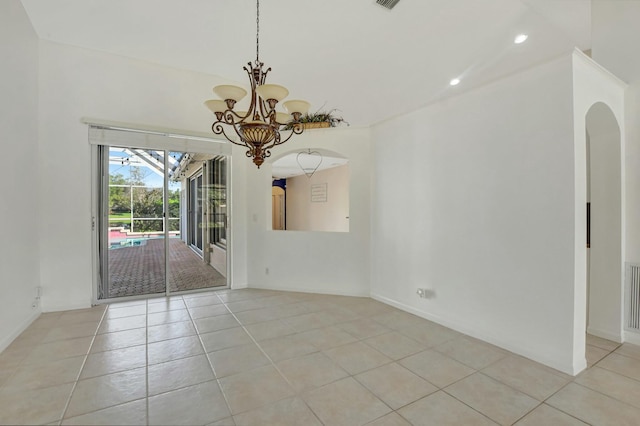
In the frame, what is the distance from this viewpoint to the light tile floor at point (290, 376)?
192 centimetres

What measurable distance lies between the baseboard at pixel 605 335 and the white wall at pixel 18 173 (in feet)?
19.2

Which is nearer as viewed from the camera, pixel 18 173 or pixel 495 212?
pixel 495 212

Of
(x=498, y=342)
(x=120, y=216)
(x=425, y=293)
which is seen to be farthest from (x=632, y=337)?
(x=120, y=216)

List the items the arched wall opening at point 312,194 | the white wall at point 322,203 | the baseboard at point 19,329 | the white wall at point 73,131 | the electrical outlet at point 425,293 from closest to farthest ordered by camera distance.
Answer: the baseboard at point 19,329, the electrical outlet at point 425,293, the white wall at point 73,131, the arched wall opening at point 312,194, the white wall at point 322,203

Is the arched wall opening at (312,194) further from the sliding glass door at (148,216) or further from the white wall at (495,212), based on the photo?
the white wall at (495,212)

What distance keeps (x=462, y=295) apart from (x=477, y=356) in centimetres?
69

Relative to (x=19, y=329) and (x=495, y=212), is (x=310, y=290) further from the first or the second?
(x=19, y=329)

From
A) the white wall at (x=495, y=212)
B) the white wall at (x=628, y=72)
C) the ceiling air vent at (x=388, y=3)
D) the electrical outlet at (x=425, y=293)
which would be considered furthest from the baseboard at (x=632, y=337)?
the ceiling air vent at (x=388, y=3)

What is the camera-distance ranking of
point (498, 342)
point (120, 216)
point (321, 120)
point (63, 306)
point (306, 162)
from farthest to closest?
1. point (306, 162)
2. point (321, 120)
3. point (120, 216)
4. point (63, 306)
5. point (498, 342)

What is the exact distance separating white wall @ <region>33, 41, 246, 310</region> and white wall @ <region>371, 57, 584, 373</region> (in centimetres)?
372

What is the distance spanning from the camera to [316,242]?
15.8ft

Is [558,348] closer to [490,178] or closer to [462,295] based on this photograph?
[462,295]

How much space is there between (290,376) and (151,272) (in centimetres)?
402

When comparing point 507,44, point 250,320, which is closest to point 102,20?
point 250,320
